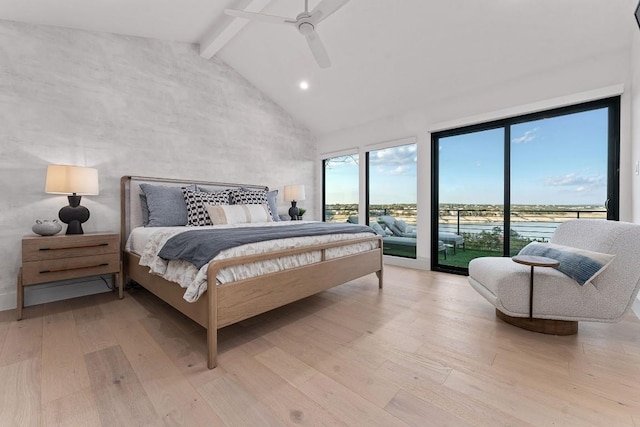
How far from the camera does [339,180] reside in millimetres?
5375

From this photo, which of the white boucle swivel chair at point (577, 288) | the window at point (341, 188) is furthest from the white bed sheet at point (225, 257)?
the window at point (341, 188)

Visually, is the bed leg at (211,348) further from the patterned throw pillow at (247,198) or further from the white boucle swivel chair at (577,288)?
the patterned throw pillow at (247,198)

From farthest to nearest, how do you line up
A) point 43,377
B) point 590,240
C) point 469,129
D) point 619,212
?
point 469,129 < point 619,212 < point 590,240 < point 43,377

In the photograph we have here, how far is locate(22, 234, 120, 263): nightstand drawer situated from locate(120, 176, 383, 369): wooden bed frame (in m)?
0.26

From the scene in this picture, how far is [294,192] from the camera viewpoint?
452 centimetres

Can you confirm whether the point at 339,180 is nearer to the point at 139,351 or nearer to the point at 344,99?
the point at 344,99

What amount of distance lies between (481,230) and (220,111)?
13.7 feet

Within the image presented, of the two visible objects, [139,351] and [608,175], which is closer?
[139,351]

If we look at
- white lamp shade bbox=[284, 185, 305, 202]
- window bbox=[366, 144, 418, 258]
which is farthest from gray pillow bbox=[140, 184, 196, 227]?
window bbox=[366, 144, 418, 258]

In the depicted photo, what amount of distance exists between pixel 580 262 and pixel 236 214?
3.10m

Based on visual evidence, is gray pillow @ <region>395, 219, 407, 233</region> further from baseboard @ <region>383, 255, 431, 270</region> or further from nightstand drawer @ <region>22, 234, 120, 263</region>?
nightstand drawer @ <region>22, 234, 120, 263</region>

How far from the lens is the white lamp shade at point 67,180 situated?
241 centimetres

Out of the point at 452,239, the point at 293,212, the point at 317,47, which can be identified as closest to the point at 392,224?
the point at 452,239

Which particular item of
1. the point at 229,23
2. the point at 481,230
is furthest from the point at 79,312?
the point at 481,230
